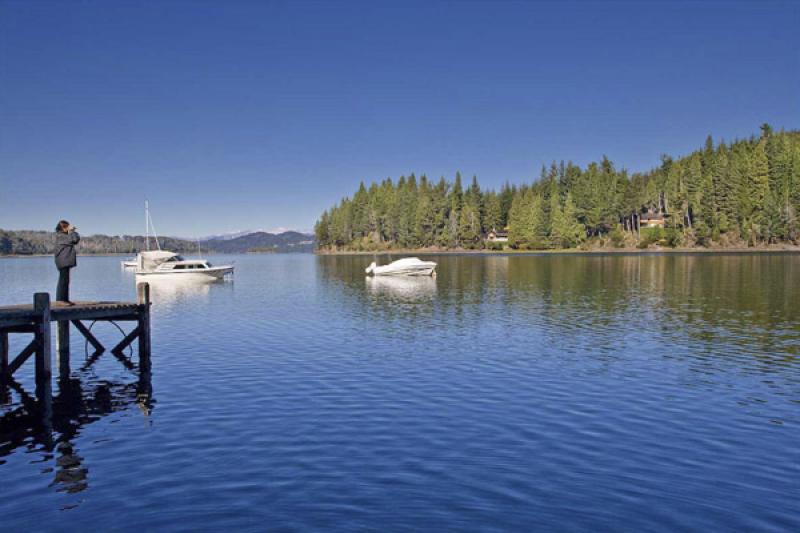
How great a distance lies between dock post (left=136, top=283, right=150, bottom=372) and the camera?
24.1m

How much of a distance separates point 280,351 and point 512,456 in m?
16.1

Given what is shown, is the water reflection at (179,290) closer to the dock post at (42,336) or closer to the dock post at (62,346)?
the dock post at (62,346)

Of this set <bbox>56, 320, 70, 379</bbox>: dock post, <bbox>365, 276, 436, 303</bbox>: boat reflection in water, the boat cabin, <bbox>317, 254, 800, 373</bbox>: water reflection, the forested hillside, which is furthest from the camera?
the boat cabin

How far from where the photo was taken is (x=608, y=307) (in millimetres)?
42062

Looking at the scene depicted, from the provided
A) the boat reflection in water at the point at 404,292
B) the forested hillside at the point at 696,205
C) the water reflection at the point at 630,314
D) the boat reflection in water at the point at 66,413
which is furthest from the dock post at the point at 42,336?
the forested hillside at the point at 696,205

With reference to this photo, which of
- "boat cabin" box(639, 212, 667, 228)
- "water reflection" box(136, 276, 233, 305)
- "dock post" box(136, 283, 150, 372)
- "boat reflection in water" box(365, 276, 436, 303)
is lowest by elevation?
"water reflection" box(136, 276, 233, 305)

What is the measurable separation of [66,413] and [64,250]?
310 inches

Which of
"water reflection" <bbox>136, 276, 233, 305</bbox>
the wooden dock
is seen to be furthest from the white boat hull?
the wooden dock

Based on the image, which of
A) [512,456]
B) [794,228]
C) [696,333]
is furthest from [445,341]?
[794,228]

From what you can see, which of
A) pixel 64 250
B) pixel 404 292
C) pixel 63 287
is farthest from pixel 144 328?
pixel 404 292

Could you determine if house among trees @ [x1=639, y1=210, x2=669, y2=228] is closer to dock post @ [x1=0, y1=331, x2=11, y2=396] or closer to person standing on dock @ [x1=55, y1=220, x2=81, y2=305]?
person standing on dock @ [x1=55, y1=220, x2=81, y2=305]

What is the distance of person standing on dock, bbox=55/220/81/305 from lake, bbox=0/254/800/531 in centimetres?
349

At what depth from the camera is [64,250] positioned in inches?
918

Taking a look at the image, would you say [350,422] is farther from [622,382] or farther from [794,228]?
[794,228]
